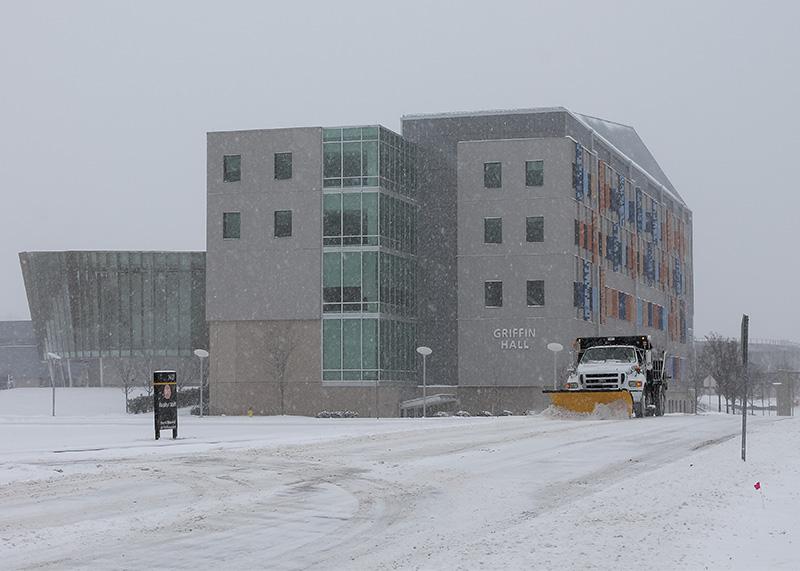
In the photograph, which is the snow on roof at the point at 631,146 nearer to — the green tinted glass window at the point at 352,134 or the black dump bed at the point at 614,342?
the green tinted glass window at the point at 352,134

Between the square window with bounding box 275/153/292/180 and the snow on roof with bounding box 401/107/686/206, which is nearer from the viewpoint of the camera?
the square window with bounding box 275/153/292/180

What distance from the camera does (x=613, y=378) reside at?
37.2 meters

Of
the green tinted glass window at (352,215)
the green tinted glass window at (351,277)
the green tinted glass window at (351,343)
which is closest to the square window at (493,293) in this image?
the green tinted glass window at (351,277)

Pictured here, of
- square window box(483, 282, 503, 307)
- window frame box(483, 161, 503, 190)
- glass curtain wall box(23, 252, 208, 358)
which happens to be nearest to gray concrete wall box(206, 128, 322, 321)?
window frame box(483, 161, 503, 190)

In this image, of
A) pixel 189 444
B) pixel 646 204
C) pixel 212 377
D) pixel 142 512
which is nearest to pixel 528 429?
pixel 189 444

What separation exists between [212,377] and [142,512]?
5367 cm

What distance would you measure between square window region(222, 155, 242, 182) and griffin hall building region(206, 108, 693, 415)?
75 millimetres

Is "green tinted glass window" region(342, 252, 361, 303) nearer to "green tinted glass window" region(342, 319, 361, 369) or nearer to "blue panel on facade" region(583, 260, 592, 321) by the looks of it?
"green tinted glass window" region(342, 319, 361, 369)

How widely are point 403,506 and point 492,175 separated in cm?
5620

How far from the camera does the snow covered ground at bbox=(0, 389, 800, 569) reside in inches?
370

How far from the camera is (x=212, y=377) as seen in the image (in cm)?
6494

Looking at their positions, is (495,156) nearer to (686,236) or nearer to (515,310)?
(515,310)

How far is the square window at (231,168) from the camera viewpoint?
64.4 meters

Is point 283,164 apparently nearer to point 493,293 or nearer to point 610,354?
point 493,293
